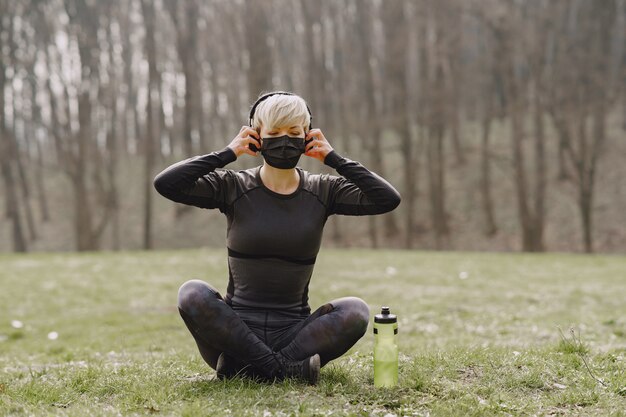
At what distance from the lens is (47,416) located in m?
3.87

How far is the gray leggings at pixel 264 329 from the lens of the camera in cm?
438

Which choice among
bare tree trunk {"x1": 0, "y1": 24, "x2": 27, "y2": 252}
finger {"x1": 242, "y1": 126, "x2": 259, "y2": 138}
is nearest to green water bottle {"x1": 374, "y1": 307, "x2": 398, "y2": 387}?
finger {"x1": 242, "y1": 126, "x2": 259, "y2": 138}

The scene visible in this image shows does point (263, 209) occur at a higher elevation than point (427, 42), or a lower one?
lower

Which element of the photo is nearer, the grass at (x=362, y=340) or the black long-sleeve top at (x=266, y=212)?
the grass at (x=362, y=340)

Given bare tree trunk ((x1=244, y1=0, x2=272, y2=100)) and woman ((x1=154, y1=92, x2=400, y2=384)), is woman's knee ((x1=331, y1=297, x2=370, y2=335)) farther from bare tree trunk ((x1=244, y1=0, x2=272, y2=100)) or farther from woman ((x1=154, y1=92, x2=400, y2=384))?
bare tree trunk ((x1=244, y1=0, x2=272, y2=100))

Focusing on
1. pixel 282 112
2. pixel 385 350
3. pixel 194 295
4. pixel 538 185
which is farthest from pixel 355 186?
pixel 538 185

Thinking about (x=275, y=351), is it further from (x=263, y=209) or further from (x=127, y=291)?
(x=127, y=291)

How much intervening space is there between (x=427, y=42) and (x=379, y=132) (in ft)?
15.3

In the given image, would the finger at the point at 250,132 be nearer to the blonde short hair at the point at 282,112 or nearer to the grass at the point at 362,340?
the blonde short hair at the point at 282,112

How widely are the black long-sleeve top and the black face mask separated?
0.22 m

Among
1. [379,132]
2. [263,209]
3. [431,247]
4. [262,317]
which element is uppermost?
[379,132]

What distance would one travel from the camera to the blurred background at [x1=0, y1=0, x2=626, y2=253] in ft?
87.7

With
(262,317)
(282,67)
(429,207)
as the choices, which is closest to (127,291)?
(262,317)

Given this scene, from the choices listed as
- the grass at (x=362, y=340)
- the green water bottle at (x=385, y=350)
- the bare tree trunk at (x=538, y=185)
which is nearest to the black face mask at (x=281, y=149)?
the green water bottle at (x=385, y=350)
